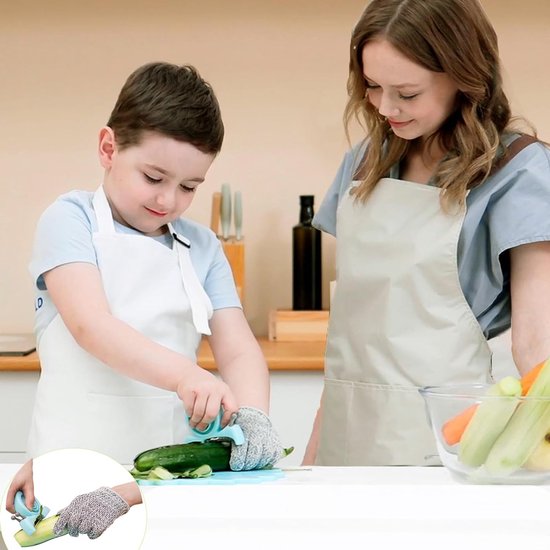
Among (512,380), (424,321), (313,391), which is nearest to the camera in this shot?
(512,380)

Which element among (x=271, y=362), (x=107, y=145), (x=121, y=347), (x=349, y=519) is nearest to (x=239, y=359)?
(x=121, y=347)

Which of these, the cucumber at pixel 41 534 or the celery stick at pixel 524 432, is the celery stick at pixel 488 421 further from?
the cucumber at pixel 41 534

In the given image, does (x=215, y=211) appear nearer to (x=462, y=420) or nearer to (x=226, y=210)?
(x=226, y=210)

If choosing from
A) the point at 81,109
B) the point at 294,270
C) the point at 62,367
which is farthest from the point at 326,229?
the point at 81,109

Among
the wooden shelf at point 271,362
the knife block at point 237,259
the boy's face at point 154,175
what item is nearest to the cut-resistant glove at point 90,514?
the boy's face at point 154,175

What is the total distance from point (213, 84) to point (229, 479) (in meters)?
1.82

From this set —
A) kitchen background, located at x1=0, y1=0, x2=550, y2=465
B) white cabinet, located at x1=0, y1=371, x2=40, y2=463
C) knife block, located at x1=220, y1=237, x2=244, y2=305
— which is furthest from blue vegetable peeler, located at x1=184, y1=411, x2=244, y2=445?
kitchen background, located at x1=0, y1=0, x2=550, y2=465

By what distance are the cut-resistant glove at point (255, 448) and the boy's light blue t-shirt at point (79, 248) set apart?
34 centimetres

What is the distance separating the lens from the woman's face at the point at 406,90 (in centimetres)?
129

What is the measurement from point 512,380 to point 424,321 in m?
0.55

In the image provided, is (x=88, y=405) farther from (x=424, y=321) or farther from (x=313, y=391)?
(x=313, y=391)

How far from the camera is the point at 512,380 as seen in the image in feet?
2.67

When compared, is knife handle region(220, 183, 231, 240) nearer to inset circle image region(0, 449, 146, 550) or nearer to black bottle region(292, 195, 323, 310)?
black bottle region(292, 195, 323, 310)

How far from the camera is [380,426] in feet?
4.59
